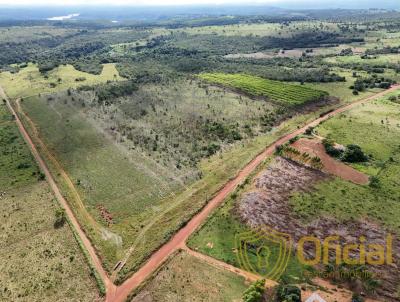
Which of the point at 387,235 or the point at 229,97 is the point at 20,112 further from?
the point at 387,235

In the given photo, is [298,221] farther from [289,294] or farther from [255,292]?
[255,292]

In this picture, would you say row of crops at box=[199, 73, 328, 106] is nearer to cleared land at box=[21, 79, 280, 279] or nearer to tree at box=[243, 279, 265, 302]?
cleared land at box=[21, 79, 280, 279]

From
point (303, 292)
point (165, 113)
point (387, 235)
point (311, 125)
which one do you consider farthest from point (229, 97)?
point (303, 292)

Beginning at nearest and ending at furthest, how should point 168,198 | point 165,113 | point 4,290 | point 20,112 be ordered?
point 4,290 → point 168,198 → point 165,113 → point 20,112

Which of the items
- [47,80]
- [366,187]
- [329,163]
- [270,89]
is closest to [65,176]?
[329,163]
